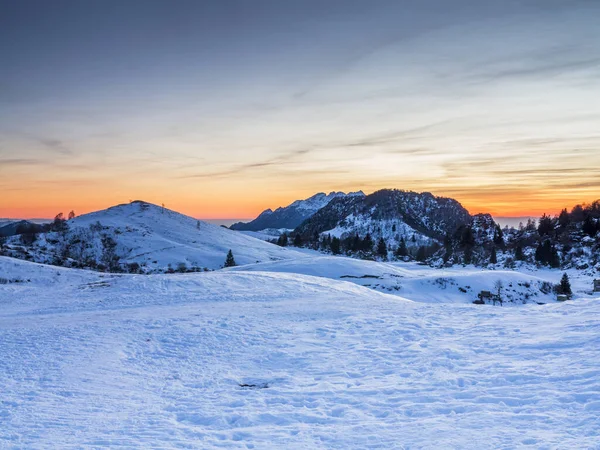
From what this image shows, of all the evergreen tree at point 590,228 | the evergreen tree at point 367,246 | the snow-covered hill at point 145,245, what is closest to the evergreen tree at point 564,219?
the evergreen tree at point 590,228

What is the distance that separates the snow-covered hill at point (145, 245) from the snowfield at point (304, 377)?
340 feet

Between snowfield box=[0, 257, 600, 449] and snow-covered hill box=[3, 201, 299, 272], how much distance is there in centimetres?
10365

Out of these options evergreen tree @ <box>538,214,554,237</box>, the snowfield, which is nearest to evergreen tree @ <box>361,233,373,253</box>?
evergreen tree @ <box>538,214,554,237</box>

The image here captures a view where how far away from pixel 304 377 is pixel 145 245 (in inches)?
5804

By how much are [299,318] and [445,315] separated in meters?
7.81

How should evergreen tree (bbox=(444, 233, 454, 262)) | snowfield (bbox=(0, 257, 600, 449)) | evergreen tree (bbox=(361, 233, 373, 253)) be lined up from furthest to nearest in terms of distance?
evergreen tree (bbox=(361, 233, 373, 253)) < evergreen tree (bbox=(444, 233, 454, 262)) < snowfield (bbox=(0, 257, 600, 449))

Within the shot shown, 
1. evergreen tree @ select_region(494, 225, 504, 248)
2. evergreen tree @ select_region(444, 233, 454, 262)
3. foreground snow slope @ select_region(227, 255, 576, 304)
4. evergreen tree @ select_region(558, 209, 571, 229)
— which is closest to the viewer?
foreground snow slope @ select_region(227, 255, 576, 304)

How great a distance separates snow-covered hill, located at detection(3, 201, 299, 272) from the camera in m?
129

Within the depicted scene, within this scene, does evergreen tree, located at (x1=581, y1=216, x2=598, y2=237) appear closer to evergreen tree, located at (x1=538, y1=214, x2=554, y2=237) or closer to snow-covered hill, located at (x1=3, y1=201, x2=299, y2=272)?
evergreen tree, located at (x1=538, y1=214, x2=554, y2=237)

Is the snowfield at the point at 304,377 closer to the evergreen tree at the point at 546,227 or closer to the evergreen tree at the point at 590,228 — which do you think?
Result: the evergreen tree at the point at 590,228

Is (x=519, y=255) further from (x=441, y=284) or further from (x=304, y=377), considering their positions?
(x=304, y=377)

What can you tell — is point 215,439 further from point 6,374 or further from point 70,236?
point 70,236

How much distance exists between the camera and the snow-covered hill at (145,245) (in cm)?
12925

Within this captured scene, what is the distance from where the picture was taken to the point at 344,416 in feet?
30.9
